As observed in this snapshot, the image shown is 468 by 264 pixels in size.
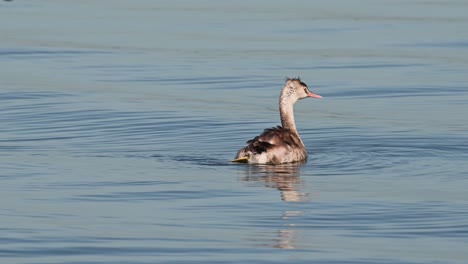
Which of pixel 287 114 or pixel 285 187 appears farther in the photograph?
pixel 287 114

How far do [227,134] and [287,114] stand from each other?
4.00 ft

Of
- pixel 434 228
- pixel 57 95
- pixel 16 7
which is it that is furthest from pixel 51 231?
pixel 16 7

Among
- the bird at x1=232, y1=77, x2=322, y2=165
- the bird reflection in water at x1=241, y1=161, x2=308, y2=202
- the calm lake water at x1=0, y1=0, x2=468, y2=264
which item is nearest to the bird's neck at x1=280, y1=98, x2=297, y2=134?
the calm lake water at x1=0, y1=0, x2=468, y2=264

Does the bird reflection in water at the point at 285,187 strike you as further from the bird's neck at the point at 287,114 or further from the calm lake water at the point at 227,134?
the bird's neck at the point at 287,114

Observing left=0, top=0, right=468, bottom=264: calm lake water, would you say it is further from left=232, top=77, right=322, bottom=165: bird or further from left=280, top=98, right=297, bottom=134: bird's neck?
left=280, top=98, right=297, bottom=134: bird's neck

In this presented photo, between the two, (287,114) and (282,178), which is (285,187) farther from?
(287,114)

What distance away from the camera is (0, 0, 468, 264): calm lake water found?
12461 millimetres

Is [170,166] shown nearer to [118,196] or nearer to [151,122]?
[118,196]

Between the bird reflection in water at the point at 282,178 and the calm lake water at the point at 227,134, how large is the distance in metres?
0.05

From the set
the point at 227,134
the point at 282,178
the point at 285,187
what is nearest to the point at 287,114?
the point at 227,134

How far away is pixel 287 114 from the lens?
1914 centimetres

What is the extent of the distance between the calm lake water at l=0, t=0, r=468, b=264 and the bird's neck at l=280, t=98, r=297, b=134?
1.36ft

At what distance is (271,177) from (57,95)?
27.2 feet

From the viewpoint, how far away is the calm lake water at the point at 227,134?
12461mm
